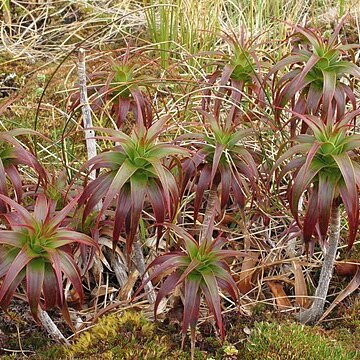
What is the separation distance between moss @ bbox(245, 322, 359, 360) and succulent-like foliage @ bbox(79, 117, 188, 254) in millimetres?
535

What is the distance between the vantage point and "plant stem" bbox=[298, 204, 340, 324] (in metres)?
2.19

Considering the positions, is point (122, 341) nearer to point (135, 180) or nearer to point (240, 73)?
point (135, 180)

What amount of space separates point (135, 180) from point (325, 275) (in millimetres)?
777

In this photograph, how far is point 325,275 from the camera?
2.30 m

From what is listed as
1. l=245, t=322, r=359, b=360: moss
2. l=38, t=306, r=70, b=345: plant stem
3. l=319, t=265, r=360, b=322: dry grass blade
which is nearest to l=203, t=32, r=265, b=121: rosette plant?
l=319, t=265, r=360, b=322: dry grass blade

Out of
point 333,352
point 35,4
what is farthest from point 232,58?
point 35,4

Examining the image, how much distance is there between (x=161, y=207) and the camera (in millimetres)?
1995

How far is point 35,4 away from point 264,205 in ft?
9.41

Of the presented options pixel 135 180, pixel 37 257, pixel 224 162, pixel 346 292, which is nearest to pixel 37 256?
pixel 37 257

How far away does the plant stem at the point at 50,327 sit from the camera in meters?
2.14

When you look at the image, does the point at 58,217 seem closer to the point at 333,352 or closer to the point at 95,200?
the point at 95,200

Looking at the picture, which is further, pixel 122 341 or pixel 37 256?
pixel 122 341

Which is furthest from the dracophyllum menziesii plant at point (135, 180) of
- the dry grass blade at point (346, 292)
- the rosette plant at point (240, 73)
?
the dry grass blade at point (346, 292)

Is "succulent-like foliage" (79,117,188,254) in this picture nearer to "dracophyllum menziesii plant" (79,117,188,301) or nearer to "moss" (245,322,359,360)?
"dracophyllum menziesii plant" (79,117,188,301)
